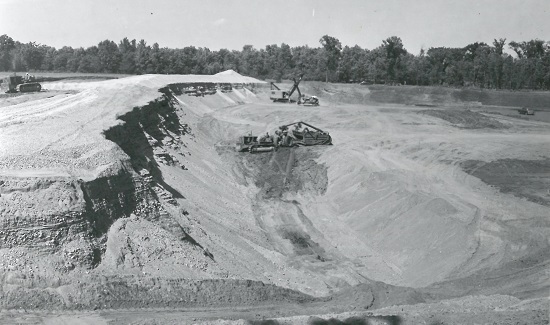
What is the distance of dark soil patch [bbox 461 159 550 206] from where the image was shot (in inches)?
999

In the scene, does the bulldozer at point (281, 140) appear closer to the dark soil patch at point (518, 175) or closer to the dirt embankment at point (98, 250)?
the dark soil patch at point (518, 175)

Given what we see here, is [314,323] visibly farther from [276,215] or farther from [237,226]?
[276,215]

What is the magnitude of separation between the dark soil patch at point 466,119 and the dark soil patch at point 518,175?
16198 mm

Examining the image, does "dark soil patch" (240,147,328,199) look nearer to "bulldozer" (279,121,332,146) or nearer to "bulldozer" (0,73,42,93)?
"bulldozer" (279,121,332,146)

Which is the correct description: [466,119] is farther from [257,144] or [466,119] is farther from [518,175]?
[257,144]

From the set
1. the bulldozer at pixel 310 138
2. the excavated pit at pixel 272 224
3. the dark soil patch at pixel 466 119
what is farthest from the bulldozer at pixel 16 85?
the dark soil patch at pixel 466 119

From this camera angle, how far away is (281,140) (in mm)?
37438

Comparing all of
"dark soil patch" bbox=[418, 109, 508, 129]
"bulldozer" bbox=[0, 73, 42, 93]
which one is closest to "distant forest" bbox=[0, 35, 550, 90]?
"dark soil patch" bbox=[418, 109, 508, 129]

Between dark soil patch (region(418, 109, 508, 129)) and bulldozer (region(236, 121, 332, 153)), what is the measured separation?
55.8ft

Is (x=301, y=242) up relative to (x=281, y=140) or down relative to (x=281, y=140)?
down

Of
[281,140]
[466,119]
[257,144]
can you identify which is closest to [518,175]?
[281,140]

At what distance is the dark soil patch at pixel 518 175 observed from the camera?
25375mm

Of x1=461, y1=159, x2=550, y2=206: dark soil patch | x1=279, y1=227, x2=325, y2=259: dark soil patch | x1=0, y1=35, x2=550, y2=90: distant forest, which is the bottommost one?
x1=279, y1=227, x2=325, y2=259: dark soil patch

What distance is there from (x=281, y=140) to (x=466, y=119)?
929 inches
